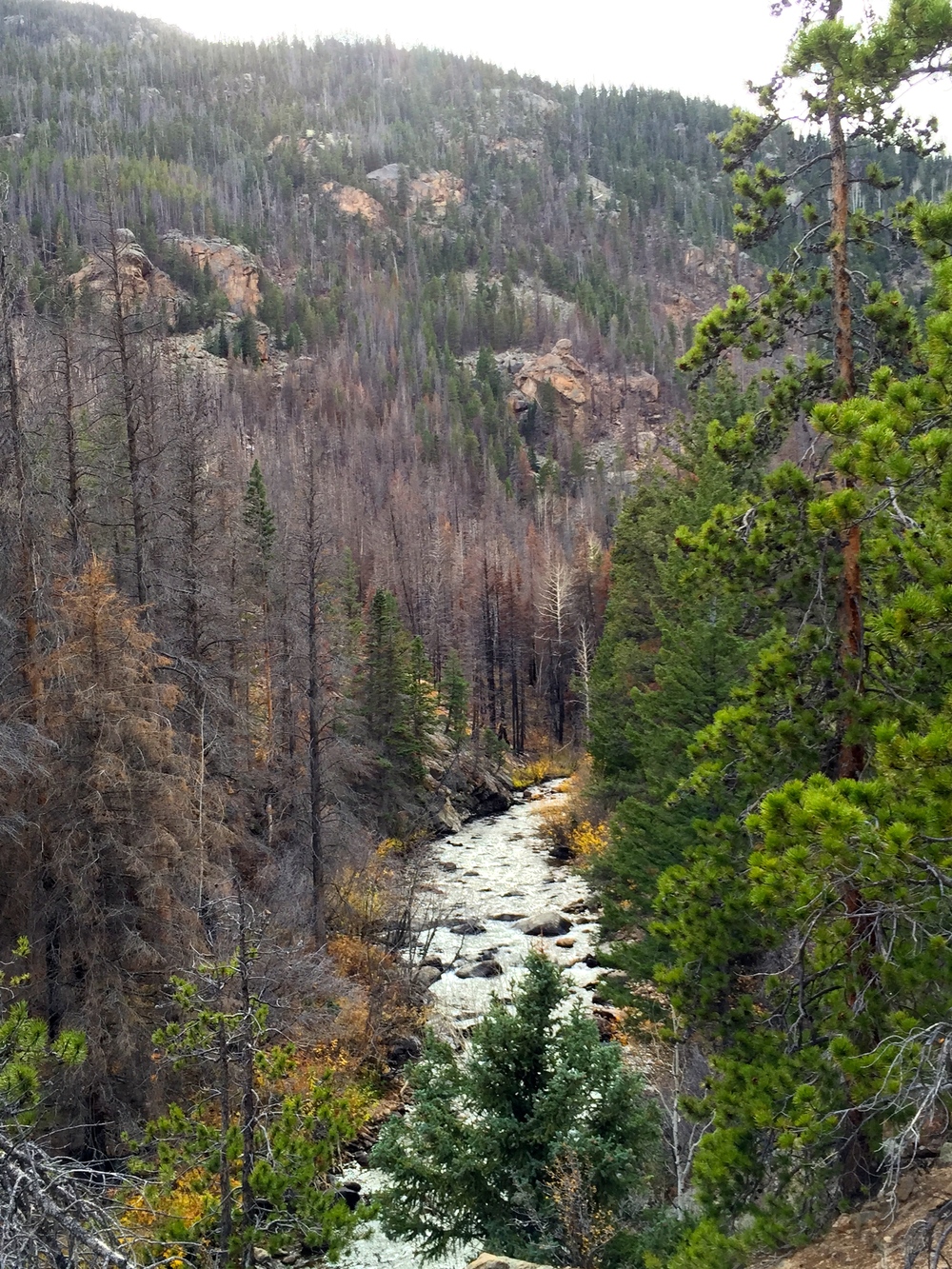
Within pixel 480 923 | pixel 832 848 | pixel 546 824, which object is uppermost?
pixel 832 848

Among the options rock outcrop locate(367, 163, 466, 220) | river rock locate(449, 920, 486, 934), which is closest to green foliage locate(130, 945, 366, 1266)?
river rock locate(449, 920, 486, 934)

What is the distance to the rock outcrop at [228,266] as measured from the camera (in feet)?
411

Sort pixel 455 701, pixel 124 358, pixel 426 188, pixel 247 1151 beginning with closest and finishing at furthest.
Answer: pixel 247 1151 → pixel 124 358 → pixel 455 701 → pixel 426 188

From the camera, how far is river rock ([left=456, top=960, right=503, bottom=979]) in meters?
21.4

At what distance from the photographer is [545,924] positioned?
24.6 m

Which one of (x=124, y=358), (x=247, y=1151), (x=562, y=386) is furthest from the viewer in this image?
(x=562, y=386)

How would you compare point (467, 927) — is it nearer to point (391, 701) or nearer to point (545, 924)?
point (545, 924)

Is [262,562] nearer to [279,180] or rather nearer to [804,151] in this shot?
[804,151]

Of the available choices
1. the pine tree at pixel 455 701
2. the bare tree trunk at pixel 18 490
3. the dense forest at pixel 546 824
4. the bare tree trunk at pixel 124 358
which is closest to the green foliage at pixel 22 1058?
the dense forest at pixel 546 824

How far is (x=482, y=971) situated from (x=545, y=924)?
11.7 ft

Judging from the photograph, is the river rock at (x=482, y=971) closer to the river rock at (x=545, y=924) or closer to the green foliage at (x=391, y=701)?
the river rock at (x=545, y=924)

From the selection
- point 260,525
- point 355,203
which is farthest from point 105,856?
point 355,203

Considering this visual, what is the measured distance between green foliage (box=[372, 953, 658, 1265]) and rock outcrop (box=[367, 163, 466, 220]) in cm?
18436

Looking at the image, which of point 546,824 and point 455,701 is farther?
point 455,701
